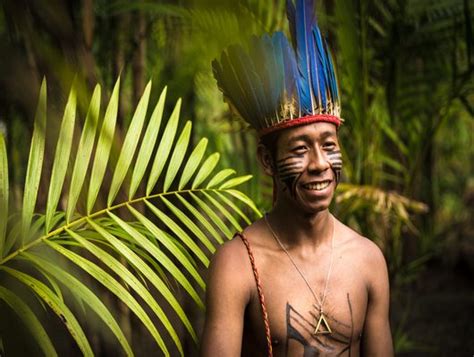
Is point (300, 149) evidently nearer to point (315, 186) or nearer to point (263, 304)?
point (315, 186)

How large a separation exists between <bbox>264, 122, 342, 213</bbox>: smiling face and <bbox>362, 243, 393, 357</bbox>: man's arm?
0.64ft

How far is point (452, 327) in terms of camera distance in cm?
322

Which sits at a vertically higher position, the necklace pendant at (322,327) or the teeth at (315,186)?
the teeth at (315,186)

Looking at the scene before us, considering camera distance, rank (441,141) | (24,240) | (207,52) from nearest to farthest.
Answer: (207,52) < (24,240) < (441,141)

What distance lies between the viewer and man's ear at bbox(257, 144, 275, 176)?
1.32 meters

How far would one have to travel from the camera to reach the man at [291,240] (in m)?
1.27

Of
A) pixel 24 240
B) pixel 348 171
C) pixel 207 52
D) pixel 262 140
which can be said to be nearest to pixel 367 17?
pixel 348 171

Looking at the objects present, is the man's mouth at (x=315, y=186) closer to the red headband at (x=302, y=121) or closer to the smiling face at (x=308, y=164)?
the smiling face at (x=308, y=164)

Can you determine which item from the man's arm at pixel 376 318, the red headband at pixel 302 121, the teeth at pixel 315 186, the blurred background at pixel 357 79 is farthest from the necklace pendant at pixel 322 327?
the blurred background at pixel 357 79

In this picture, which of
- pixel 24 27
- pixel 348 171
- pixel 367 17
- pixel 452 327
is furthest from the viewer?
pixel 452 327

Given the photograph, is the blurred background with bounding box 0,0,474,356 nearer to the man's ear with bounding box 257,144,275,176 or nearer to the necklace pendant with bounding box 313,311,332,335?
the man's ear with bounding box 257,144,275,176

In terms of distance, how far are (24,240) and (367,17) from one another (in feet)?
4.58

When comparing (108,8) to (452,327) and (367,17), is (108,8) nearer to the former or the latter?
(367,17)

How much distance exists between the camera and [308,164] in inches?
49.8
